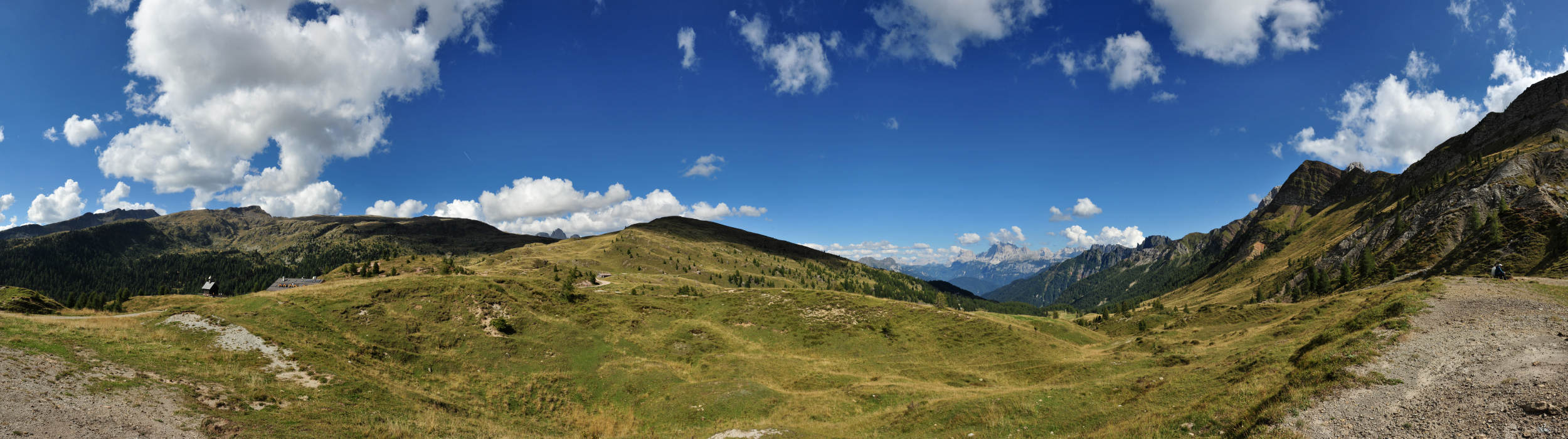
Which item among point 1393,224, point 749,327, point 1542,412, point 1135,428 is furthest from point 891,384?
point 1393,224

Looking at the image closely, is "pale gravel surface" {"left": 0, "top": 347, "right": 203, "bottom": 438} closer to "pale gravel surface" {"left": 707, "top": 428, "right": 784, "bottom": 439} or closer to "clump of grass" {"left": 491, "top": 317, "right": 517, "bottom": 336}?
"pale gravel surface" {"left": 707, "top": 428, "right": 784, "bottom": 439}

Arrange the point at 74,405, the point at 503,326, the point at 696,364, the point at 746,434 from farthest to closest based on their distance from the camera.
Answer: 1. the point at 696,364
2. the point at 503,326
3. the point at 746,434
4. the point at 74,405

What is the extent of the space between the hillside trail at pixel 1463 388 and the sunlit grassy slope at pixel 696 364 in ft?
4.67

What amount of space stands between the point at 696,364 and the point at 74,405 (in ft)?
117

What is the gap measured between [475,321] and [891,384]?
38.8 m

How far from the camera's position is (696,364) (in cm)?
4847

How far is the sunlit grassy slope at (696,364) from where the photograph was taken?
24.6 metres

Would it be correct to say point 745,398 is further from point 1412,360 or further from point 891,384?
point 1412,360

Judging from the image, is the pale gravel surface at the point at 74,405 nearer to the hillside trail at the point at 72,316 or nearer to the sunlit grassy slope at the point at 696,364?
the sunlit grassy slope at the point at 696,364

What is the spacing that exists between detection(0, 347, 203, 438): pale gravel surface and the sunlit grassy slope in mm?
1434

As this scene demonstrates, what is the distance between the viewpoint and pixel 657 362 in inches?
1818

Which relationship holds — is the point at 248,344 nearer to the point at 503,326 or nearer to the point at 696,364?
the point at 503,326

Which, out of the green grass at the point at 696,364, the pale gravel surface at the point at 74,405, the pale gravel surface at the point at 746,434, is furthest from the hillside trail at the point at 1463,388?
the pale gravel surface at the point at 74,405

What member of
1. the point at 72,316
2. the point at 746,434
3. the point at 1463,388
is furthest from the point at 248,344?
the point at 1463,388
